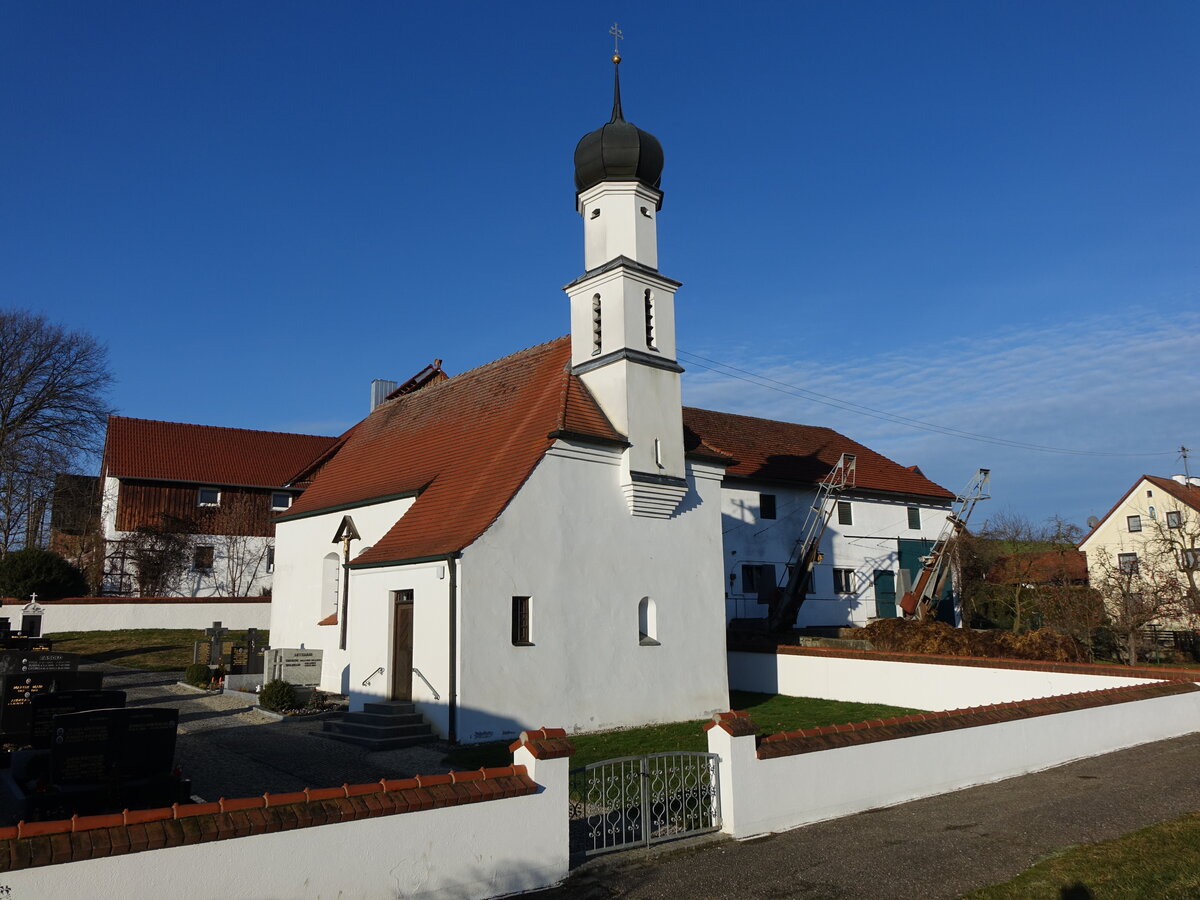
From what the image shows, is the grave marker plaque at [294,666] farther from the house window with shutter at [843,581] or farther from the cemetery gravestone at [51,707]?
the house window with shutter at [843,581]

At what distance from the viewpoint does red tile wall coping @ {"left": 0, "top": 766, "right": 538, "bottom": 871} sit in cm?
559

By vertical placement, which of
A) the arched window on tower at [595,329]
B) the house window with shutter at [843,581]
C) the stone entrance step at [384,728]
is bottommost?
the stone entrance step at [384,728]

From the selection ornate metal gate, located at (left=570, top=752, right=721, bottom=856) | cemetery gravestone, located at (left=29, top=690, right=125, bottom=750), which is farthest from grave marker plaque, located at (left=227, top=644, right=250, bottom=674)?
ornate metal gate, located at (left=570, top=752, right=721, bottom=856)

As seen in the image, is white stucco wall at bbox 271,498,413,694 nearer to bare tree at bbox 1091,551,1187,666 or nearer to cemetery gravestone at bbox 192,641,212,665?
cemetery gravestone at bbox 192,641,212,665

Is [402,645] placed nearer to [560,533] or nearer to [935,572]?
[560,533]

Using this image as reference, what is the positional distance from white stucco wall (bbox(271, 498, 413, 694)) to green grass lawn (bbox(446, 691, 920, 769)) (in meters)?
7.30

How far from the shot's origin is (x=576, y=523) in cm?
1766

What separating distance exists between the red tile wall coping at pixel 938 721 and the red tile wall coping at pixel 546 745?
99.7 inches

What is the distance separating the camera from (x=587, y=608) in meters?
17.5

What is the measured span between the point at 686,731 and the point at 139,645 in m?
22.5

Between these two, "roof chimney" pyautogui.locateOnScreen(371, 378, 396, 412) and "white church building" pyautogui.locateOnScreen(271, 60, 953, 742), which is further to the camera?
"roof chimney" pyautogui.locateOnScreen(371, 378, 396, 412)

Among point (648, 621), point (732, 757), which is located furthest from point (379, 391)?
point (732, 757)

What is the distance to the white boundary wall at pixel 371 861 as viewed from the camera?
5812 millimetres

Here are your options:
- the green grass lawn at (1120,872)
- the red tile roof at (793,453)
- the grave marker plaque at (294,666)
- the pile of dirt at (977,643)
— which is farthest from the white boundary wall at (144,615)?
the green grass lawn at (1120,872)
